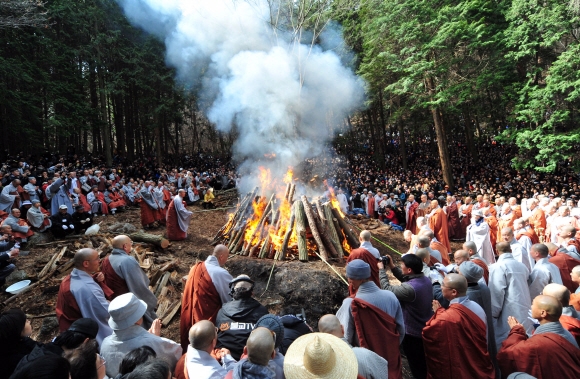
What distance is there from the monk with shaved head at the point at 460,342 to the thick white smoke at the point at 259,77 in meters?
11.0

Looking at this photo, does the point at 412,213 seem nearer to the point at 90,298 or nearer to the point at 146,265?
the point at 146,265

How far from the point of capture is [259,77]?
1775cm

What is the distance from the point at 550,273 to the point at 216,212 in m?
14.3

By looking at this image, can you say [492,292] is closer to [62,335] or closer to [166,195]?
[62,335]

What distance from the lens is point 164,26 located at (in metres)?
26.0

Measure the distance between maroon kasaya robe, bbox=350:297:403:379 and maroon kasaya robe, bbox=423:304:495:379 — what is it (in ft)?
1.50

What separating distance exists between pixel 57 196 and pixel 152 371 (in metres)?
12.4

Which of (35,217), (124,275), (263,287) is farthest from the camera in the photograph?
(35,217)

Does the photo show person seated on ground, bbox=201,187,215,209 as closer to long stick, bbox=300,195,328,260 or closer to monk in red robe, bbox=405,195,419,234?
long stick, bbox=300,195,328,260

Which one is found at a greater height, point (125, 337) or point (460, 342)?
point (125, 337)

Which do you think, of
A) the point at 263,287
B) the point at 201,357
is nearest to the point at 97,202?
the point at 263,287

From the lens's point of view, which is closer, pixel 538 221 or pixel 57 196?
pixel 538 221

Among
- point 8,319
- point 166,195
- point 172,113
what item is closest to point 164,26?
point 172,113

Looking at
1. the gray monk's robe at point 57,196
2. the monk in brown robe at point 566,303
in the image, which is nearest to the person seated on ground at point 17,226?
the gray monk's robe at point 57,196
